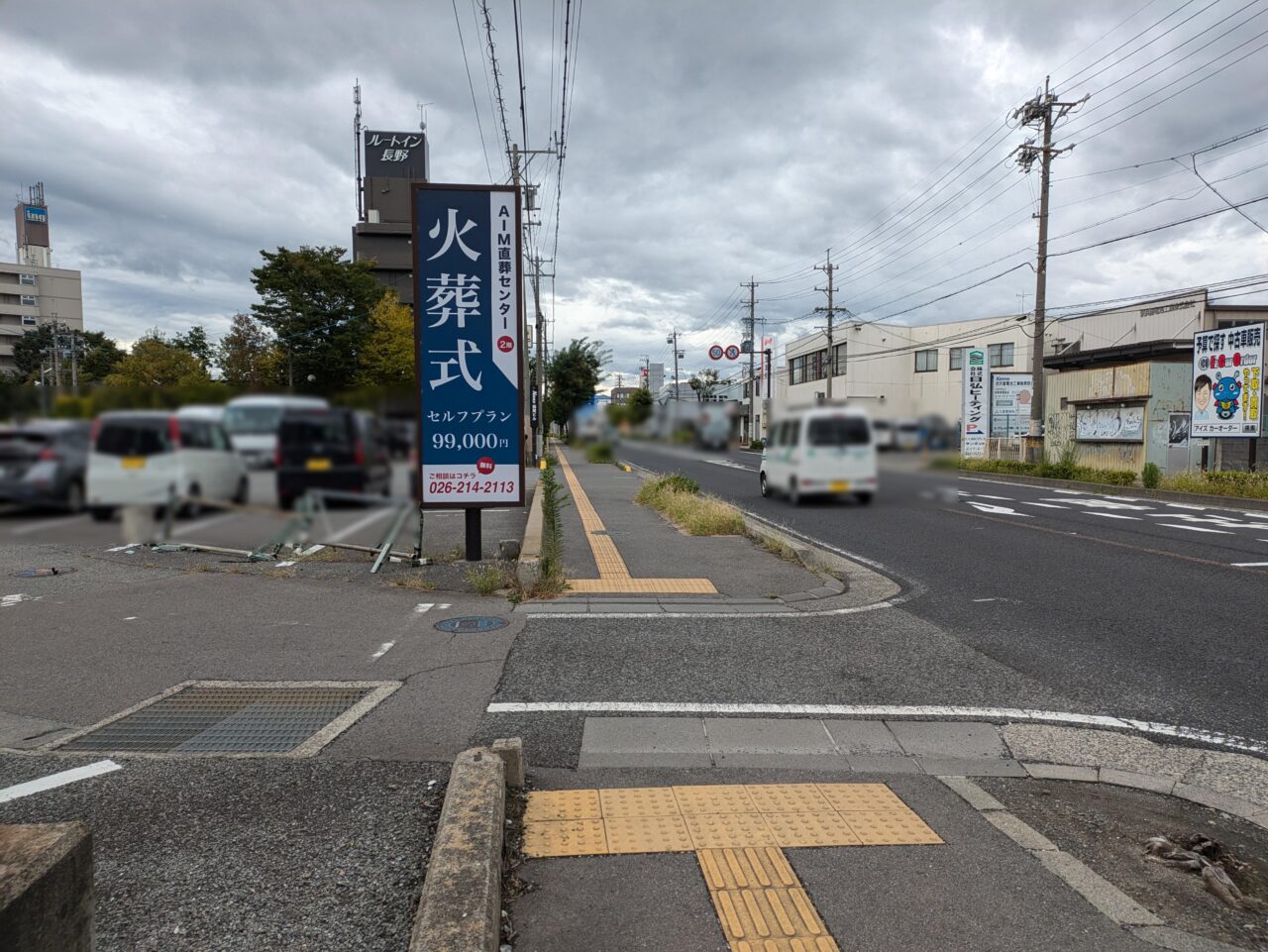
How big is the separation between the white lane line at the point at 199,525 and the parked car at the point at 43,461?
169mm

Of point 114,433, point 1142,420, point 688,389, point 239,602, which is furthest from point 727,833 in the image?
point 1142,420

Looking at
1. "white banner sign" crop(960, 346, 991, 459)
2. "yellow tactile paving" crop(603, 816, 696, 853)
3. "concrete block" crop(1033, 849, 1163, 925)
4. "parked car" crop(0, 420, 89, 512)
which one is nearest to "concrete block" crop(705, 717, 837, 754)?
"yellow tactile paving" crop(603, 816, 696, 853)

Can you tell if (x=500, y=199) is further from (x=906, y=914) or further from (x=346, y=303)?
(x=906, y=914)

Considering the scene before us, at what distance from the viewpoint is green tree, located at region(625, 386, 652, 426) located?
7.52ft

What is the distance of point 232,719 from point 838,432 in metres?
6.46

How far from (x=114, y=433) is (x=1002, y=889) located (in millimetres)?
4800

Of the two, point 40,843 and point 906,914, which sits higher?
point 40,843

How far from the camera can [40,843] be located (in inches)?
116

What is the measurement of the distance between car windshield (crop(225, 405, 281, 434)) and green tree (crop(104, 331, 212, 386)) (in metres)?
0.17

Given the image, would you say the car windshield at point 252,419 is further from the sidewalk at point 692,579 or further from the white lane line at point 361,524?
the sidewalk at point 692,579

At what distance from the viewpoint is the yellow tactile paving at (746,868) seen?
14.3 ft

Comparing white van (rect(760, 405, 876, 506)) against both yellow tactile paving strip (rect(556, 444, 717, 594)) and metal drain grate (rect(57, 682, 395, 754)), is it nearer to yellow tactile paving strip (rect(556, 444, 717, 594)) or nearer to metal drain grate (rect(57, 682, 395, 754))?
metal drain grate (rect(57, 682, 395, 754))

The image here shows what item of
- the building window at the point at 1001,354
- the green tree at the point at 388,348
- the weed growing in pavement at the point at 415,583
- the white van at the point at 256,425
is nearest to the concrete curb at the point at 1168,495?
the weed growing in pavement at the point at 415,583

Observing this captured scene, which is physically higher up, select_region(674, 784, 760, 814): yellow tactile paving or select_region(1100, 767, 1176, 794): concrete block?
select_region(674, 784, 760, 814): yellow tactile paving
